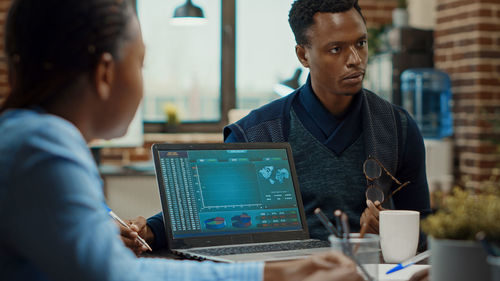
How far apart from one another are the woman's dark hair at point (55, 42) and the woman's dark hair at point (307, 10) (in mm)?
950

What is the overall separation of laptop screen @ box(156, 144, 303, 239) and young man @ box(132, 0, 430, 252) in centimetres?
18

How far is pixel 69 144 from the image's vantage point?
723 mm

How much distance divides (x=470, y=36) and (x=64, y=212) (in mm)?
3667

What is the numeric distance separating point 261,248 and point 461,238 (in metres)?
0.52

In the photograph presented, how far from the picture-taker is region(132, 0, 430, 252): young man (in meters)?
1.56

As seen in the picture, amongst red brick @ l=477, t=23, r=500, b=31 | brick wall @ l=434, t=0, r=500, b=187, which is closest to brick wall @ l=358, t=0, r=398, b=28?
brick wall @ l=434, t=0, r=500, b=187

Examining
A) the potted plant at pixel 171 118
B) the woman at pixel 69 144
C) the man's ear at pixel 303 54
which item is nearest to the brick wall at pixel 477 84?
the potted plant at pixel 171 118

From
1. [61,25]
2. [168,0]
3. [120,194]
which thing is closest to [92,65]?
[61,25]

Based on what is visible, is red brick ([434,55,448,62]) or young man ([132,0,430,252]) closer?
young man ([132,0,430,252])

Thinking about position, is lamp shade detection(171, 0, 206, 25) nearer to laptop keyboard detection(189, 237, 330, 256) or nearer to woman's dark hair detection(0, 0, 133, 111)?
laptop keyboard detection(189, 237, 330, 256)

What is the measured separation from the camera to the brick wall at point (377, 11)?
5.02 m

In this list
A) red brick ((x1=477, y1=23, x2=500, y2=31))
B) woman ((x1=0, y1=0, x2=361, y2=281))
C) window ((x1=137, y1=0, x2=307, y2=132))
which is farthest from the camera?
window ((x1=137, y1=0, x2=307, y2=132))

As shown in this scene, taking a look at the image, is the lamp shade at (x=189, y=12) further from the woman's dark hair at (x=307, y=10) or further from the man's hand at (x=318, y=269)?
the man's hand at (x=318, y=269)

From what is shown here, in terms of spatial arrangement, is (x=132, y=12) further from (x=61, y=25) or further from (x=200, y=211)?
(x=200, y=211)
